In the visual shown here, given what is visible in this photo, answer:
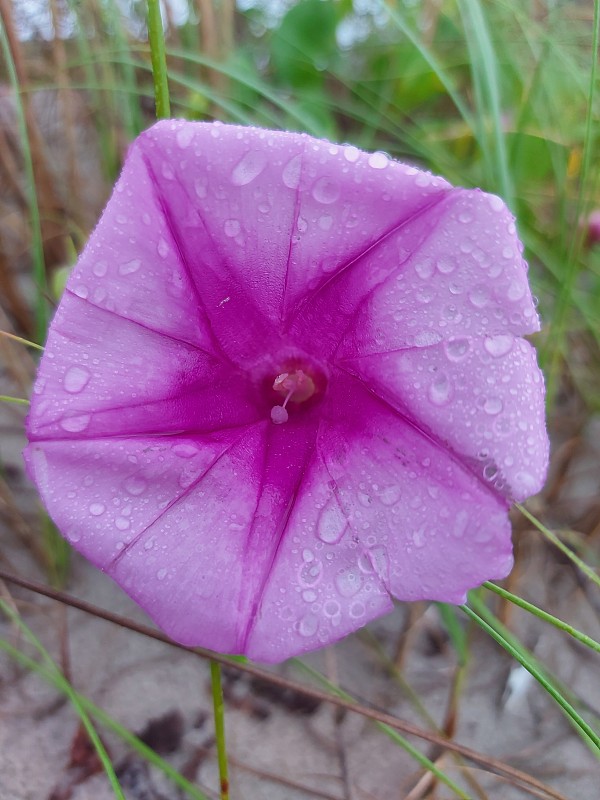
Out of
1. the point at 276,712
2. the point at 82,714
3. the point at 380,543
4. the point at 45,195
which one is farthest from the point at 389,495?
the point at 45,195

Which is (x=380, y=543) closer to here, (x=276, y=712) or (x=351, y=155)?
(x=351, y=155)

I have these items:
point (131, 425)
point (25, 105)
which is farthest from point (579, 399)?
point (25, 105)

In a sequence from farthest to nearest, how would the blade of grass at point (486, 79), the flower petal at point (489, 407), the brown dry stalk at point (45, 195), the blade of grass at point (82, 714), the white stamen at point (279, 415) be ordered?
the brown dry stalk at point (45, 195) → the blade of grass at point (486, 79) → the white stamen at point (279, 415) → the blade of grass at point (82, 714) → the flower petal at point (489, 407)

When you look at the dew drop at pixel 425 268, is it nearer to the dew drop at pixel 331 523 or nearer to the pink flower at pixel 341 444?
the pink flower at pixel 341 444

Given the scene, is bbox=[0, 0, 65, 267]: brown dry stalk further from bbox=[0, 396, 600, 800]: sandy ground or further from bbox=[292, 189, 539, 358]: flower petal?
bbox=[292, 189, 539, 358]: flower petal

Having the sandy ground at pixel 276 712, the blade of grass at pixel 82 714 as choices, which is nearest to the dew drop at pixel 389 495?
the blade of grass at pixel 82 714

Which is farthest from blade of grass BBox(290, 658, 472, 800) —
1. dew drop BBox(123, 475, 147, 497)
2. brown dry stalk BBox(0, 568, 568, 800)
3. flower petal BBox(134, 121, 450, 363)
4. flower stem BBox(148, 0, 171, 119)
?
flower stem BBox(148, 0, 171, 119)

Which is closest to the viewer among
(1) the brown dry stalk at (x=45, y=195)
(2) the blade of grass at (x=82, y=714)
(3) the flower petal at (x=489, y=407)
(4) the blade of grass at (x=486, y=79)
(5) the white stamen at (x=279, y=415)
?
(3) the flower petal at (x=489, y=407)

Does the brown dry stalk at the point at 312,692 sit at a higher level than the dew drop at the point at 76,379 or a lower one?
lower
